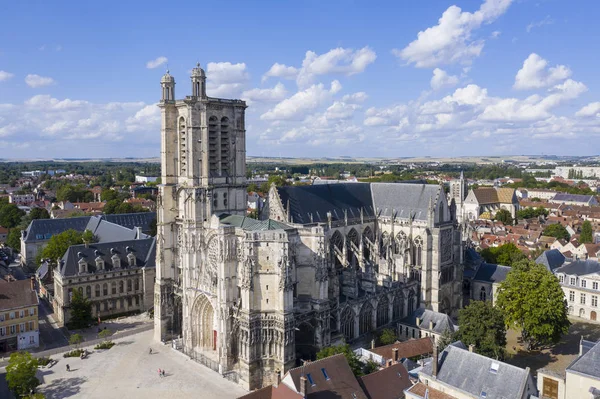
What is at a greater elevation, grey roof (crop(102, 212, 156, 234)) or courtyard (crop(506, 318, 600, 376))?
grey roof (crop(102, 212, 156, 234))

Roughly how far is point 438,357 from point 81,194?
140265 millimetres

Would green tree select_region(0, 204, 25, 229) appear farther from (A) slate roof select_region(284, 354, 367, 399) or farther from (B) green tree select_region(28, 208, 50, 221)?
(A) slate roof select_region(284, 354, 367, 399)

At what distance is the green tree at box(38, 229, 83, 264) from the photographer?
69312mm

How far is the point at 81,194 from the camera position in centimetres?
14938

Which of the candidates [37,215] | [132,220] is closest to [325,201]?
[132,220]

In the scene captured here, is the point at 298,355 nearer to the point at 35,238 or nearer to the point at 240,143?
the point at 240,143

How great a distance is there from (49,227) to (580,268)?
8238 centimetres

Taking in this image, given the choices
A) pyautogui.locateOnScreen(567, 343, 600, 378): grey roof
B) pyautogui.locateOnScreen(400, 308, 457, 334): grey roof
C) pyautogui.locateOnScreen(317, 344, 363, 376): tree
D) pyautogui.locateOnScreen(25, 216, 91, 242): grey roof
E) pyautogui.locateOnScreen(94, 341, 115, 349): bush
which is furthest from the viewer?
pyautogui.locateOnScreen(25, 216, 91, 242): grey roof

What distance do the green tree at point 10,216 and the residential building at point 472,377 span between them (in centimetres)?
10475

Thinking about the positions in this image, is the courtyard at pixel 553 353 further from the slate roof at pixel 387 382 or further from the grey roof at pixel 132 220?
the grey roof at pixel 132 220

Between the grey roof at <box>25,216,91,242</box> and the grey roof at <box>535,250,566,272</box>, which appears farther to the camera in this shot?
the grey roof at <box>25,216,91,242</box>

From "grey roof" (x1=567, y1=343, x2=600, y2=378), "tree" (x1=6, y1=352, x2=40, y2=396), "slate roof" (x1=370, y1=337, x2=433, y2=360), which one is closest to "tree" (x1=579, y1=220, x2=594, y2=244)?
"slate roof" (x1=370, y1=337, x2=433, y2=360)

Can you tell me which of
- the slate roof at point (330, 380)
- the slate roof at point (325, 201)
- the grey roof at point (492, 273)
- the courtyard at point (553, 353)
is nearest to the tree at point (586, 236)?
the grey roof at point (492, 273)

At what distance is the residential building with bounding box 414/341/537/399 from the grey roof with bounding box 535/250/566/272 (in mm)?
36199
